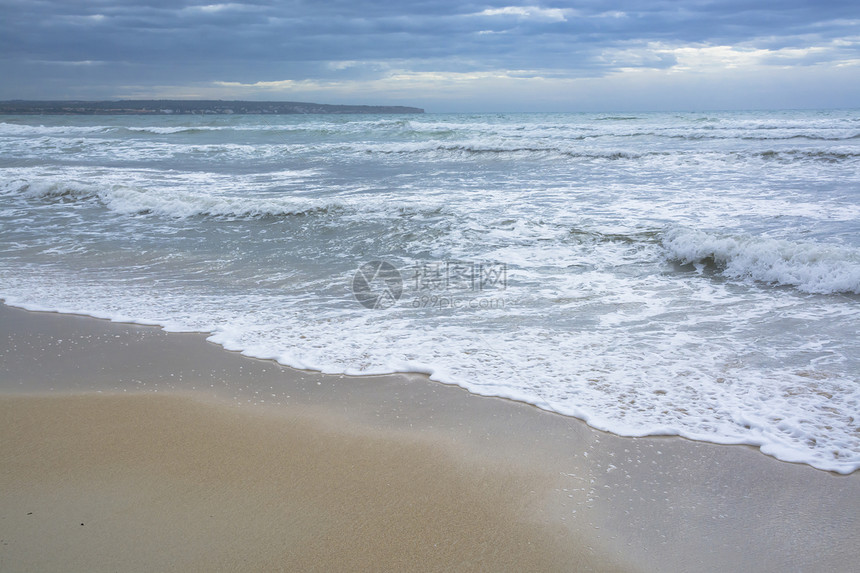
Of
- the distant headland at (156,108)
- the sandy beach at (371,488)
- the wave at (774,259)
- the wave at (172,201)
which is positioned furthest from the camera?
the distant headland at (156,108)

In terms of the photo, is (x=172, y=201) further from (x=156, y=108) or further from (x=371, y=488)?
(x=156, y=108)

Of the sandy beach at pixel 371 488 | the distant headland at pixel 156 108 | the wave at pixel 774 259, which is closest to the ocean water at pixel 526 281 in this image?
the wave at pixel 774 259

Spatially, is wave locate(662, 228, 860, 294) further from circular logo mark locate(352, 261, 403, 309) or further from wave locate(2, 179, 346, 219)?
wave locate(2, 179, 346, 219)

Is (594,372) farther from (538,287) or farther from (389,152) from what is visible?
(389,152)

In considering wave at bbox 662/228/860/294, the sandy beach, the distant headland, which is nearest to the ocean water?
wave at bbox 662/228/860/294

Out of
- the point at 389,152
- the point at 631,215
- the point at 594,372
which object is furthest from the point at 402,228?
the point at 389,152

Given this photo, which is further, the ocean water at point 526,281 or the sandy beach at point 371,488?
the ocean water at point 526,281

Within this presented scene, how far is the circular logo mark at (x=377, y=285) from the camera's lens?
5605 mm

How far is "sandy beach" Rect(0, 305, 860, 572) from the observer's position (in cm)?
224
